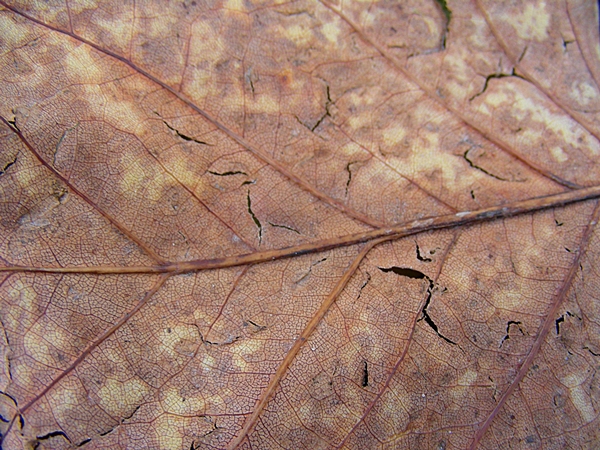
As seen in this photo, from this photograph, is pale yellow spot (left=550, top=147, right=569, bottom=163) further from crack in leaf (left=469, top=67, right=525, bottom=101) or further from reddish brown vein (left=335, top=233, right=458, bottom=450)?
reddish brown vein (left=335, top=233, right=458, bottom=450)

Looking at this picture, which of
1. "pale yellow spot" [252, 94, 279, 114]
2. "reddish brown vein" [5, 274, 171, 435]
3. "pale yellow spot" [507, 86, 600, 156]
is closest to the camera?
"reddish brown vein" [5, 274, 171, 435]

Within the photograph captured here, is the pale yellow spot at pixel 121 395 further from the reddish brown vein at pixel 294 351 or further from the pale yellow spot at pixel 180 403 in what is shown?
the reddish brown vein at pixel 294 351

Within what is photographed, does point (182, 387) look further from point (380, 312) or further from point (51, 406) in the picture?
point (380, 312)

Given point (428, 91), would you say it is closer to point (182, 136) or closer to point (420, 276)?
point (420, 276)

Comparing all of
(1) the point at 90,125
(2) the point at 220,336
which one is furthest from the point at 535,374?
(1) the point at 90,125

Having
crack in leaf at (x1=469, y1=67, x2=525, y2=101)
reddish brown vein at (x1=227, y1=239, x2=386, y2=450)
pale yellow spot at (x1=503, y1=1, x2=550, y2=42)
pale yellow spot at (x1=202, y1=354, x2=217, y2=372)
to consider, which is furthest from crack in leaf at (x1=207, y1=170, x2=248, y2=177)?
pale yellow spot at (x1=503, y1=1, x2=550, y2=42)

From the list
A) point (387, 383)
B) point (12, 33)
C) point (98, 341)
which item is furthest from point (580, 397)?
point (12, 33)

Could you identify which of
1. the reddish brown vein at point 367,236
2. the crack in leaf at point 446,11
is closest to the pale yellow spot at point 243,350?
the reddish brown vein at point 367,236
